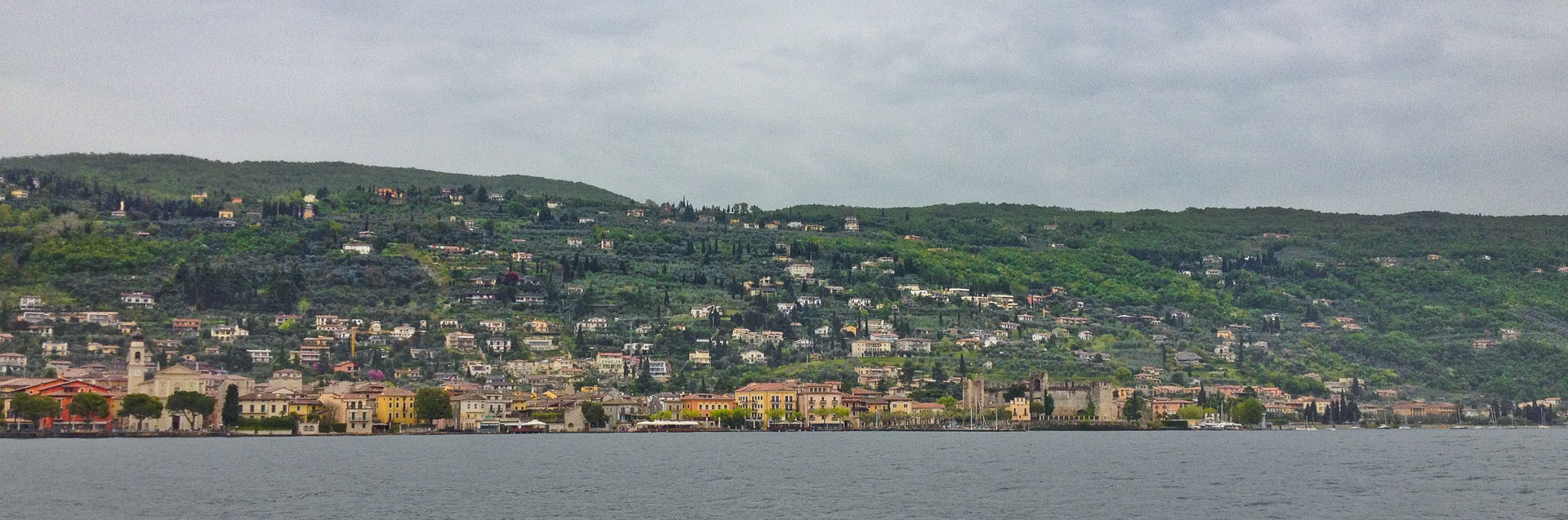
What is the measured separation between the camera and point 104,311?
448ft

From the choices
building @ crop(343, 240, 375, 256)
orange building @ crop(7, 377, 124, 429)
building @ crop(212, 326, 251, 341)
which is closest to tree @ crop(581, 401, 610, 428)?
orange building @ crop(7, 377, 124, 429)

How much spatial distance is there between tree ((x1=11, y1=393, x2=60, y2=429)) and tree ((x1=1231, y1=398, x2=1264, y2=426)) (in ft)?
268

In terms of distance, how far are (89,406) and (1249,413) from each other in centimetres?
8072

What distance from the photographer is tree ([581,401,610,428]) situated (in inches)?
4336

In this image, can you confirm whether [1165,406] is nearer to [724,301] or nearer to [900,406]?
[900,406]

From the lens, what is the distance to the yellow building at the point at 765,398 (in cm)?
11925

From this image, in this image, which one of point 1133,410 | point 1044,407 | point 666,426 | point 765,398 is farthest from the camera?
point 1133,410

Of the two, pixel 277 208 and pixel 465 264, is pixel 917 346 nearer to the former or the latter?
pixel 465 264

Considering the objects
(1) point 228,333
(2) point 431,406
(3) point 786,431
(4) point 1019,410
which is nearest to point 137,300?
(1) point 228,333

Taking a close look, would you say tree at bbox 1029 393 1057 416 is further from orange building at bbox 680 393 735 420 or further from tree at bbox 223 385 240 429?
tree at bbox 223 385 240 429

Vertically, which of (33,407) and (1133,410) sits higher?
(33,407)

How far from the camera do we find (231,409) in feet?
319

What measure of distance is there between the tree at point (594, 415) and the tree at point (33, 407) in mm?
32512

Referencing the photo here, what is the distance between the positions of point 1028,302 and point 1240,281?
31522 mm
